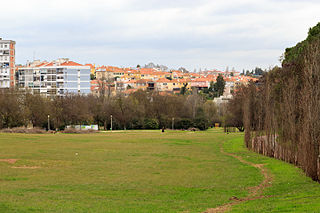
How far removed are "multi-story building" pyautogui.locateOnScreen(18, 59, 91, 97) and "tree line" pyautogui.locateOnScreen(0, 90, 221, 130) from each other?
28512 mm

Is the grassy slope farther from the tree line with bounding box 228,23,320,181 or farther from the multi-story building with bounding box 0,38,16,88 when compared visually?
the multi-story building with bounding box 0,38,16,88

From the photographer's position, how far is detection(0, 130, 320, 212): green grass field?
1622 centimetres

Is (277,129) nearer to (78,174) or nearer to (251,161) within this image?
(251,161)

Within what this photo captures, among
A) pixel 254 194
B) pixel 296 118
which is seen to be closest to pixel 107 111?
pixel 296 118

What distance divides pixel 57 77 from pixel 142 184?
12104cm

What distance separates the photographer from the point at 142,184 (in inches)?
882

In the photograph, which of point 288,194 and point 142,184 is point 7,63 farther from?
point 288,194

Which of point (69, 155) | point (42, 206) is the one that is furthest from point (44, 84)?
point (42, 206)

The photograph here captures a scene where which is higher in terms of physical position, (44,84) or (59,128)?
(44,84)

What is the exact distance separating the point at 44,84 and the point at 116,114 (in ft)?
166

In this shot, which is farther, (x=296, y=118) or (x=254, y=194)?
(x=296, y=118)

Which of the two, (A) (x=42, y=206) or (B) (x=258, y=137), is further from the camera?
(B) (x=258, y=137)

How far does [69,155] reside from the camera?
35.9 meters

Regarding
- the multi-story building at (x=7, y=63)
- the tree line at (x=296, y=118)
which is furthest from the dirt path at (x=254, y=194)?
the multi-story building at (x=7, y=63)
